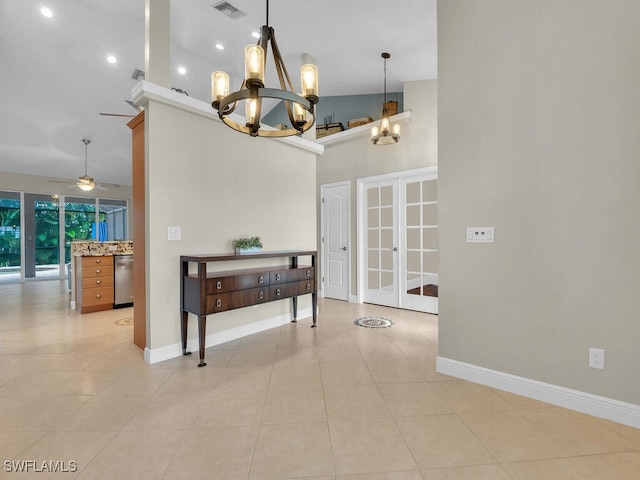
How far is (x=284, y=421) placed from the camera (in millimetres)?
1913

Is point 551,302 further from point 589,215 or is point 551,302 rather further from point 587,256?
point 589,215

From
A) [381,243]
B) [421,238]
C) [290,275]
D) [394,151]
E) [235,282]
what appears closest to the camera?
[235,282]

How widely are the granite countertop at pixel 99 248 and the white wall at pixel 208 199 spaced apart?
2518 millimetres

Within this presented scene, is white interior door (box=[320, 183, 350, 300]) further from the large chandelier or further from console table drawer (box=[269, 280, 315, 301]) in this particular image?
the large chandelier

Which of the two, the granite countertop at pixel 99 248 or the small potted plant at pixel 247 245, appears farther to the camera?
the granite countertop at pixel 99 248

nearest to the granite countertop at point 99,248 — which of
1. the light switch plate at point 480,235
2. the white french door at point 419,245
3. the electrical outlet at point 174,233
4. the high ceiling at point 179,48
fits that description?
the electrical outlet at point 174,233

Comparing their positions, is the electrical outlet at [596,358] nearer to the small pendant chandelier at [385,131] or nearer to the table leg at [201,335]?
the table leg at [201,335]

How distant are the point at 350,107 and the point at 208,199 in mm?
3757

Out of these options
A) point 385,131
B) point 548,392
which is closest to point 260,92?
point 385,131

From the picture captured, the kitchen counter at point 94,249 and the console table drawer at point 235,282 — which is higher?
the kitchen counter at point 94,249

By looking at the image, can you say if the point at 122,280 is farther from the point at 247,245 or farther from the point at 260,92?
the point at 260,92

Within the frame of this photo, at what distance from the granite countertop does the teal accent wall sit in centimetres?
420

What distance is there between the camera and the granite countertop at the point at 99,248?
15.3 feet

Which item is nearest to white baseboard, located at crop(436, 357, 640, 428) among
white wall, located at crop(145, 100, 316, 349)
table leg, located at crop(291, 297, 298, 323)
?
table leg, located at crop(291, 297, 298, 323)
